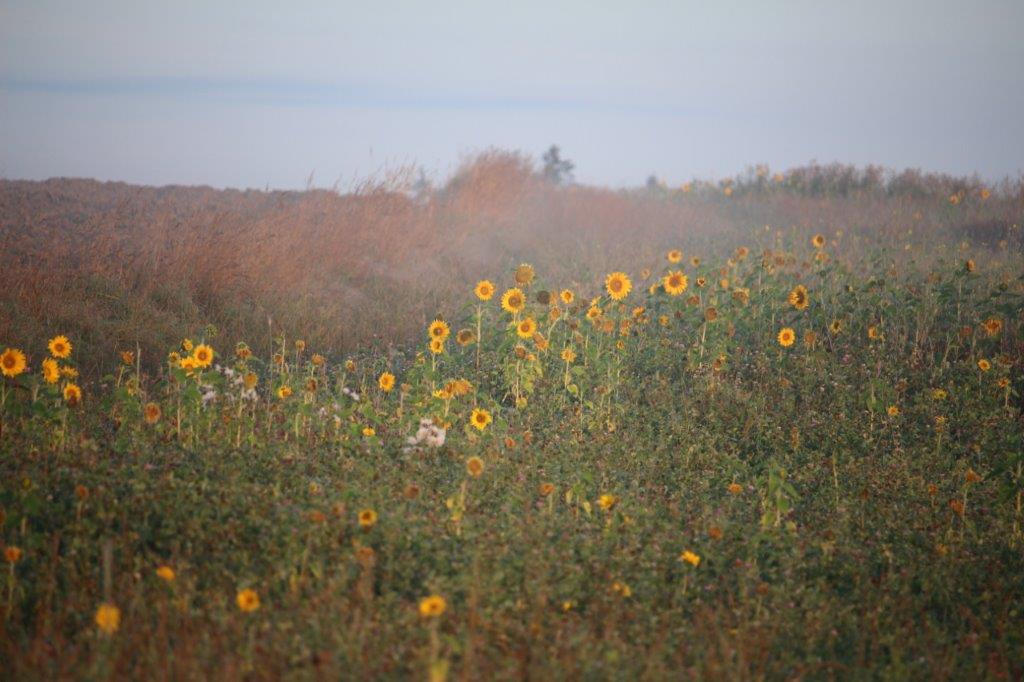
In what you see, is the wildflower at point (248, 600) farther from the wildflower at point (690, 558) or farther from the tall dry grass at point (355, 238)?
the tall dry grass at point (355, 238)

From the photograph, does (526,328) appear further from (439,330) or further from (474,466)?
(474,466)

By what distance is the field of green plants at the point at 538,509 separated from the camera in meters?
→ 2.91

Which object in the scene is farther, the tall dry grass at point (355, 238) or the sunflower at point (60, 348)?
the tall dry grass at point (355, 238)

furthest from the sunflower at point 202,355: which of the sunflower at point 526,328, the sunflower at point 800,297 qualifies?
the sunflower at point 800,297

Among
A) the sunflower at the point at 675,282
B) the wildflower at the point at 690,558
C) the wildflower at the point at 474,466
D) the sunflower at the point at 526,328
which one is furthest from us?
the sunflower at the point at 675,282

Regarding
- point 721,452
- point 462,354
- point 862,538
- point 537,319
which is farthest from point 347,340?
point 862,538

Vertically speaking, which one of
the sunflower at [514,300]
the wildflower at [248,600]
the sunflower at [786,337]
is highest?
the sunflower at [514,300]

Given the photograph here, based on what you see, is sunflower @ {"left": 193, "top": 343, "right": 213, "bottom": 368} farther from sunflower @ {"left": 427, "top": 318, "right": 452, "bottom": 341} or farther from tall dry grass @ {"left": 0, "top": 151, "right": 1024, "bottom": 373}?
sunflower @ {"left": 427, "top": 318, "right": 452, "bottom": 341}

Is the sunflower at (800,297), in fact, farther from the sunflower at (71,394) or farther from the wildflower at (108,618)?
the wildflower at (108,618)

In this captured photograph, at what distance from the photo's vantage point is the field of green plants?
2.91 meters

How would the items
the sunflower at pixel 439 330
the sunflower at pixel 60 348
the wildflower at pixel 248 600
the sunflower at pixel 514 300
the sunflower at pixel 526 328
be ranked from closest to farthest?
the wildflower at pixel 248 600, the sunflower at pixel 60 348, the sunflower at pixel 439 330, the sunflower at pixel 526 328, the sunflower at pixel 514 300

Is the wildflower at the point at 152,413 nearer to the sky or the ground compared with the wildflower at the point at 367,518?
nearer to the sky

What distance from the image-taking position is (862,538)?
4152mm

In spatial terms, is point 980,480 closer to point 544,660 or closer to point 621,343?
point 621,343
